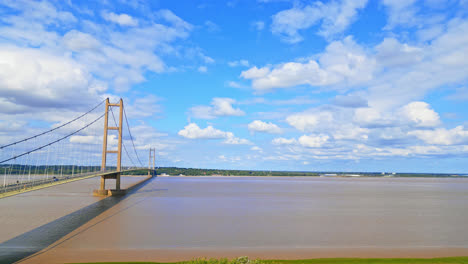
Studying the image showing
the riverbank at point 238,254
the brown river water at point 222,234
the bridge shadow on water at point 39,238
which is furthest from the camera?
the brown river water at point 222,234

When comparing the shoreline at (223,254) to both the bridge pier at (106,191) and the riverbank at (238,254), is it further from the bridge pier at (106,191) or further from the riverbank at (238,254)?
the bridge pier at (106,191)

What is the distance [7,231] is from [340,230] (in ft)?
66.0

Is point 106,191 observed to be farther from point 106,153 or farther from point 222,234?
point 222,234

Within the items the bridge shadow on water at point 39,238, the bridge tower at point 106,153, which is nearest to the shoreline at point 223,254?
the bridge shadow on water at point 39,238

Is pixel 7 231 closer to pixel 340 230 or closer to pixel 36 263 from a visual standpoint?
pixel 36 263

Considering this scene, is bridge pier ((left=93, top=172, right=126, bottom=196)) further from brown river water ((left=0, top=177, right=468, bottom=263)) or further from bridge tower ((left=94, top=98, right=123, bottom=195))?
brown river water ((left=0, top=177, right=468, bottom=263))

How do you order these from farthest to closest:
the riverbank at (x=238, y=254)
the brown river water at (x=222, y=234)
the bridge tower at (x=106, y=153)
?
the bridge tower at (x=106, y=153), the brown river water at (x=222, y=234), the riverbank at (x=238, y=254)

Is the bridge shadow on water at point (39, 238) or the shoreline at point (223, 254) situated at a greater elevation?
the bridge shadow on water at point (39, 238)

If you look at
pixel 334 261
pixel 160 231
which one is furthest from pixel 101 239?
pixel 334 261

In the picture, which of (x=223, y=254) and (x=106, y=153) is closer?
(x=223, y=254)

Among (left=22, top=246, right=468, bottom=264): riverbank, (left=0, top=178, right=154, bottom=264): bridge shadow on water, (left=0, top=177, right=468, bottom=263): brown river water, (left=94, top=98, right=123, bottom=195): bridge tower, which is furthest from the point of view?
(left=94, top=98, right=123, bottom=195): bridge tower

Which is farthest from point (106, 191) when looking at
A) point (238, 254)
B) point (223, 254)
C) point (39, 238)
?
point (238, 254)

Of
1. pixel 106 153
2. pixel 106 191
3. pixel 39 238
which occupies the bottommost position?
pixel 39 238

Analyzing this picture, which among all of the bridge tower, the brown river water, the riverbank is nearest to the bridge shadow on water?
the brown river water
